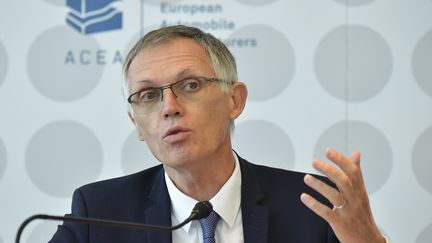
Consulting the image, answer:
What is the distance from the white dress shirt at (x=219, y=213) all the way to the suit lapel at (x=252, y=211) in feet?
0.11

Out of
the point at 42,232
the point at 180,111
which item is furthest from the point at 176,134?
the point at 42,232

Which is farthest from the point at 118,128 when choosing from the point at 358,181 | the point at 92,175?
the point at 358,181

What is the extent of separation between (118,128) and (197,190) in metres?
1.01

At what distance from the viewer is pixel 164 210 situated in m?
1.77

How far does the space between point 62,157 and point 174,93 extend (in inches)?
49.0

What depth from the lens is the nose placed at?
1624 millimetres

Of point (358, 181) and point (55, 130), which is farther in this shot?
point (55, 130)

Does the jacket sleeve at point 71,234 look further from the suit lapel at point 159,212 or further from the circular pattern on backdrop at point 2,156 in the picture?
the circular pattern on backdrop at point 2,156

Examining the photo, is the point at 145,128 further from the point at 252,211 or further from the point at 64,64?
the point at 64,64

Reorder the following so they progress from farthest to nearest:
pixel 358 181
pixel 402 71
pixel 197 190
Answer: pixel 402 71 → pixel 197 190 → pixel 358 181

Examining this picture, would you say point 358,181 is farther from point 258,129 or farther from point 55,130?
point 55,130

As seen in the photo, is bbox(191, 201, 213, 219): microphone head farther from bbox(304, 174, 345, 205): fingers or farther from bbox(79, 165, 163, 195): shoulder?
bbox(79, 165, 163, 195): shoulder

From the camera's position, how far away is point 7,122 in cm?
272

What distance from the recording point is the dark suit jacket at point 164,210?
174 centimetres
